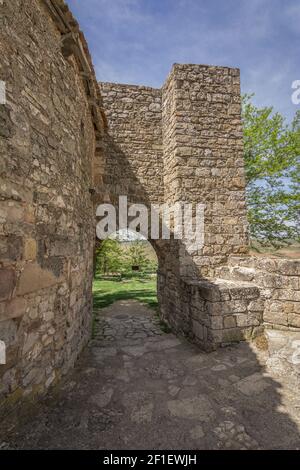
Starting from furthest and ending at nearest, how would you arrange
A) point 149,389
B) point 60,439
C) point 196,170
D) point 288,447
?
point 196,170
point 149,389
point 60,439
point 288,447

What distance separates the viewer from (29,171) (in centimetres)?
248

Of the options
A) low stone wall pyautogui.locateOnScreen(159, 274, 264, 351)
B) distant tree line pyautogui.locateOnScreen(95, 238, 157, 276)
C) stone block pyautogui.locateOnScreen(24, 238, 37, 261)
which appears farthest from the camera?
distant tree line pyautogui.locateOnScreen(95, 238, 157, 276)

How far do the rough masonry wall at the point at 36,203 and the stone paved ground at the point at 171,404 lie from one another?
0.40m

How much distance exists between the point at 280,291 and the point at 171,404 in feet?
8.85

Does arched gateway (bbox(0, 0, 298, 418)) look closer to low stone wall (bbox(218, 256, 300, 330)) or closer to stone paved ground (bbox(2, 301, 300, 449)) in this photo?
low stone wall (bbox(218, 256, 300, 330))

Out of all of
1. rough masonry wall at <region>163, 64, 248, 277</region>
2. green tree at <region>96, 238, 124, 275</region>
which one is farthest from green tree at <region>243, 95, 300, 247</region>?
green tree at <region>96, 238, 124, 275</region>

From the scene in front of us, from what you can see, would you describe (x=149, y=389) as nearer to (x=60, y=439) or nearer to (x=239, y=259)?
(x=60, y=439)

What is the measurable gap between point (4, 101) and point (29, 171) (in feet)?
2.09

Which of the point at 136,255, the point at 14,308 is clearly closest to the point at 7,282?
the point at 14,308

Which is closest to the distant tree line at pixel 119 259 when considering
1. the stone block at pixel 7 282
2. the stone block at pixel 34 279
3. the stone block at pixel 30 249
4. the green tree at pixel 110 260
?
the green tree at pixel 110 260

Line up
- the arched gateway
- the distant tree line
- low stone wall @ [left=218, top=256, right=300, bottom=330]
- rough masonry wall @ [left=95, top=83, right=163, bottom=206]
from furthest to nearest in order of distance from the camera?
the distant tree line → rough masonry wall @ [left=95, top=83, right=163, bottom=206] → low stone wall @ [left=218, top=256, right=300, bottom=330] → the arched gateway

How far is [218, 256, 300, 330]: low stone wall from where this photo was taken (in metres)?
4.14

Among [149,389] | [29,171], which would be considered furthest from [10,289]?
[149,389]

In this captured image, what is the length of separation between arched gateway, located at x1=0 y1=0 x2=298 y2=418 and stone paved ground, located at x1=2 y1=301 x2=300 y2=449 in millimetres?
345
